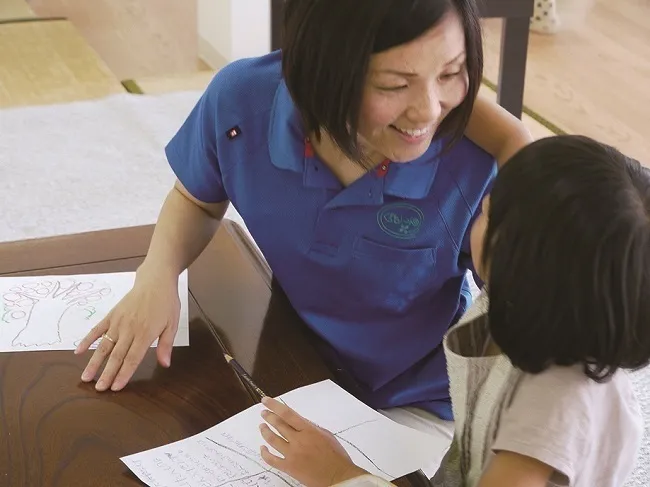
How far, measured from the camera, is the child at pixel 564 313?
722mm

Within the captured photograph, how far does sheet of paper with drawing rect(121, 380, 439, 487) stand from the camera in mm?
872

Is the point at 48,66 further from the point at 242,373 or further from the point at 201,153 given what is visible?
the point at 242,373

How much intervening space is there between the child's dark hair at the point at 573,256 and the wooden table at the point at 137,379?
12.3 inches

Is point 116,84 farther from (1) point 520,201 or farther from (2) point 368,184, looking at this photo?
(1) point 520,201

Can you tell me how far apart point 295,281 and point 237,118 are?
0.69 feet

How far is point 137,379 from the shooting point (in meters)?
1.00

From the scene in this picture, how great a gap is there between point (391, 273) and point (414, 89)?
0.24 meters

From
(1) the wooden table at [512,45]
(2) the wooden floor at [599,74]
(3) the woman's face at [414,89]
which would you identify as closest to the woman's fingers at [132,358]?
(3) the woman's face at [414,89]

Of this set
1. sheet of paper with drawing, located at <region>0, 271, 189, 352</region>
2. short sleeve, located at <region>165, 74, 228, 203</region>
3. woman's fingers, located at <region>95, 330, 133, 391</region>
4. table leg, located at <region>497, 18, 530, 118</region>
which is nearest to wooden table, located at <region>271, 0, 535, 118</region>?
table leg, located at <region>497, 18, 530, 118</region>

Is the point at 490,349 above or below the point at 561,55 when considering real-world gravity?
above

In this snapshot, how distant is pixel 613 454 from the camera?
2.61 feet

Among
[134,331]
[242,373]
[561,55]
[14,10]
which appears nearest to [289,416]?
[242,373]

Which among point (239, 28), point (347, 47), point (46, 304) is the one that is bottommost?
point (239, 28)

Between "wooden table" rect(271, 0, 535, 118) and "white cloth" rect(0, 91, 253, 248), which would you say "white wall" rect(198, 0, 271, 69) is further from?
"wooden table" rect(271, 0, 535, 118)
